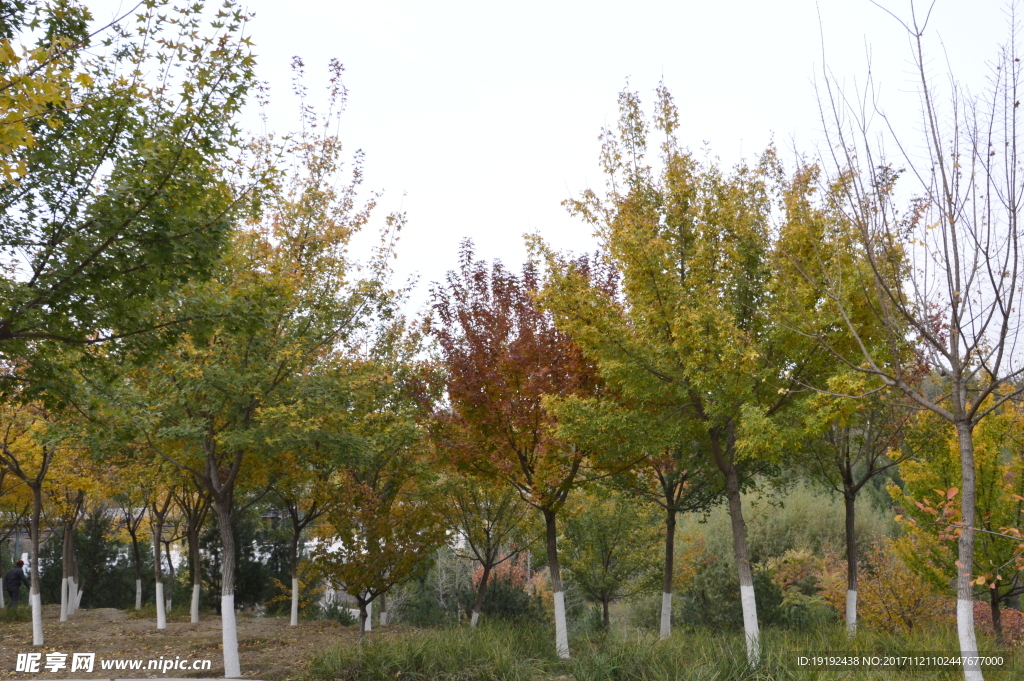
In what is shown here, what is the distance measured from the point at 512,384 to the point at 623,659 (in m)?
4.46

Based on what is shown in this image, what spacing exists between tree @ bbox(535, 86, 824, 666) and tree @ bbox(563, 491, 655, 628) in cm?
708

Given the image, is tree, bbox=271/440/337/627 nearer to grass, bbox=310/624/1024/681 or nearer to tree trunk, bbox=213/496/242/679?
tree trunk, bbox=213/496/242/679

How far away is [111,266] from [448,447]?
6.81 meters

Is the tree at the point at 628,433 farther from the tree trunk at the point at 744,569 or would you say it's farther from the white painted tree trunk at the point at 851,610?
the white painted tree trunk at the point at 851,610

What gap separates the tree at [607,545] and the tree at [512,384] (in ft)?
17.8

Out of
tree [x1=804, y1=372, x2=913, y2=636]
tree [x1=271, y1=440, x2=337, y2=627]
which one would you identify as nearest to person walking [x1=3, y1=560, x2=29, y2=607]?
tree [x1=271, y1=440, x2=337, y2=627]

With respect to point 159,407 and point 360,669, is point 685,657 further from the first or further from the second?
point 159,407

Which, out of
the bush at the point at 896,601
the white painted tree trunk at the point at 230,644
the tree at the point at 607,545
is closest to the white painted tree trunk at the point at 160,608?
the white painted tree trunk at the point at 230,644

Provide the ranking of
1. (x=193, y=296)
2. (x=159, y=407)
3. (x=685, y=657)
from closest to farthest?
(x=193, y=296), (x=685, y=657), (x=159, y=407)

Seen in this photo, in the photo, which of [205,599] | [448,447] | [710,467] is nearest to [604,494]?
[710,467]

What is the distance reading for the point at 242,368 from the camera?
33.8 feet

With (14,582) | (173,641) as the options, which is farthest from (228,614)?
(14,582)

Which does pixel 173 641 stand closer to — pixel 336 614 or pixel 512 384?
pixel 336 614

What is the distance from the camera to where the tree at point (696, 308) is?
9391 millimetres
